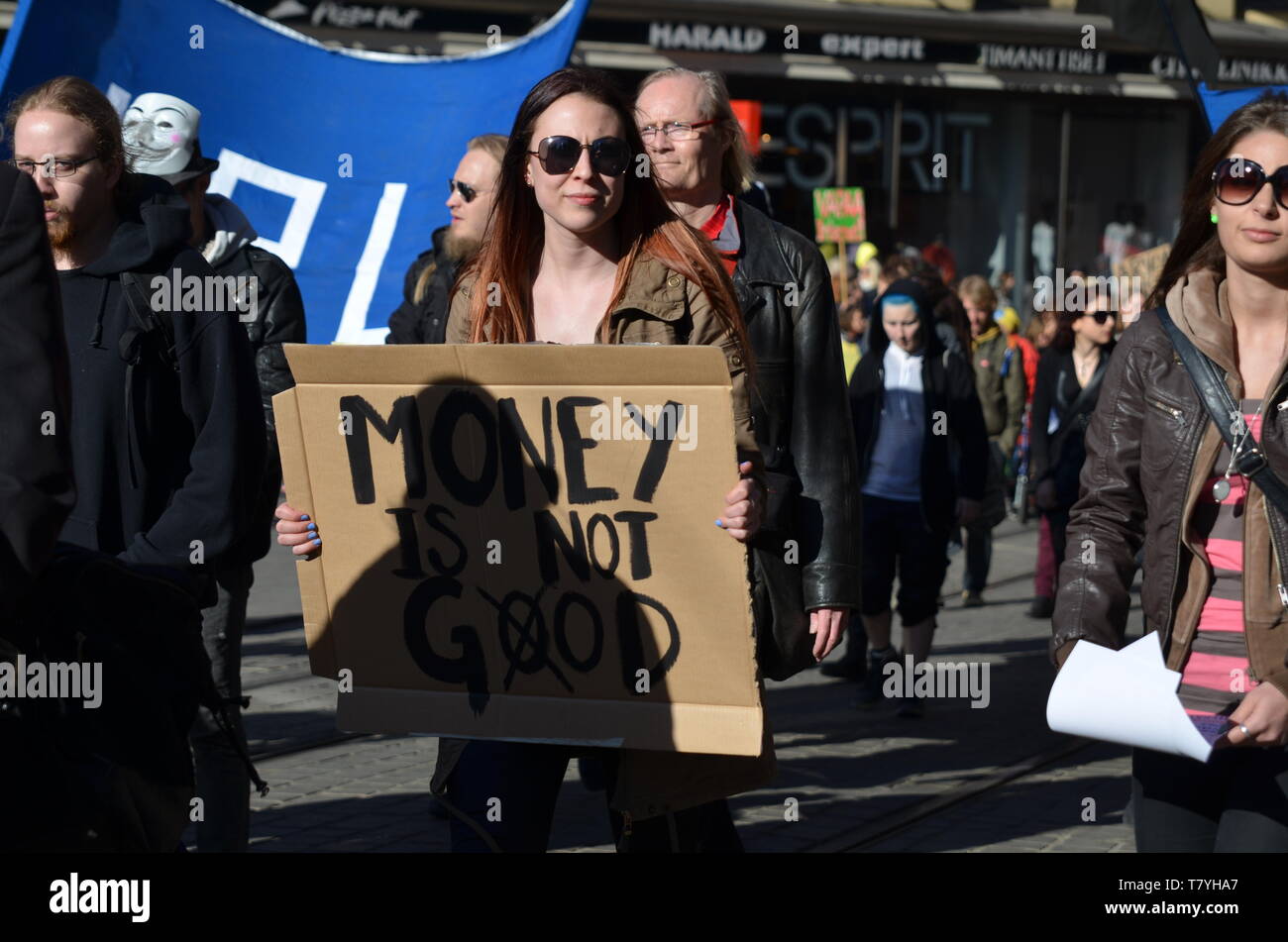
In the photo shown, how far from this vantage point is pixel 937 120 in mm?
24141

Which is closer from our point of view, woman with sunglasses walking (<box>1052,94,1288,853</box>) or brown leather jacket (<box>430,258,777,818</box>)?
woman with sunglasses walking (<box>1052,94,1288,853</box>)

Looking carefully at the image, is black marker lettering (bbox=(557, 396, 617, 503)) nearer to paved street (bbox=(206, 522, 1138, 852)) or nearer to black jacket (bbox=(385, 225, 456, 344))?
paved street (bbox=(206, 522, 1138, 852))

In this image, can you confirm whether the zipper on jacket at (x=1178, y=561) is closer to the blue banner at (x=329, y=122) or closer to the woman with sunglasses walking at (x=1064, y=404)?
the blue banner at (x=329, y=122)

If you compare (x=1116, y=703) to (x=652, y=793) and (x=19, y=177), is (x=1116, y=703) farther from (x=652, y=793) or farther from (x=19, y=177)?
(x=19, y=177)

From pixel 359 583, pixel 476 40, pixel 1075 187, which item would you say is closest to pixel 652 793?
pixel 359 583

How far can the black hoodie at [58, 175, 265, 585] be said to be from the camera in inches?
142

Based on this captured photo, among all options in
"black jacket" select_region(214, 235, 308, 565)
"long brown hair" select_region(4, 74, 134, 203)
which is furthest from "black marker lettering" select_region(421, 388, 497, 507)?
"black jacket" select_region(214, 235, 308, 565)

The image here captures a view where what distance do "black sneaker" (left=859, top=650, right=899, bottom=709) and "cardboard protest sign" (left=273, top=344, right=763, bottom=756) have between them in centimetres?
468

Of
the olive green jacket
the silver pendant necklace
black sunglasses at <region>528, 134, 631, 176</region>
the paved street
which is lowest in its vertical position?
the paved street

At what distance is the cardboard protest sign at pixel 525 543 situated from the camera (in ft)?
10.5

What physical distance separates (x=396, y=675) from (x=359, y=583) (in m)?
0.19

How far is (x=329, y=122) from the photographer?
7.12 m

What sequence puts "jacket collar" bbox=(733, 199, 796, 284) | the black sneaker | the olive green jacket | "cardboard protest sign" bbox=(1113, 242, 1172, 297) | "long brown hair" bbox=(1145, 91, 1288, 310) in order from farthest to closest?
the olive green jacket < "cardboard protest sign" bbox=(1113, 242, 1172, 297) < the black sneaker < "jacket collar" bbox=(733, 199, 796, 284) < "long brown hair" bbox=(1145, 91, 1288, 310)
